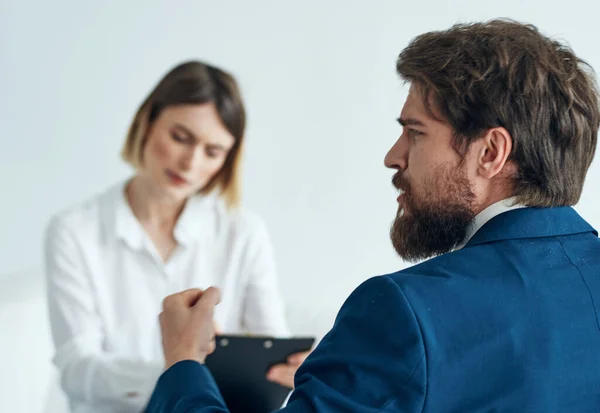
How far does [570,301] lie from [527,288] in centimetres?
6

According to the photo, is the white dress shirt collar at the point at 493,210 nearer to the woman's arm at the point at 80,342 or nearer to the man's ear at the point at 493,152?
the man's ear at the point at 493,152

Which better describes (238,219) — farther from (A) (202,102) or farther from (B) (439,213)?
(B) (439,213)

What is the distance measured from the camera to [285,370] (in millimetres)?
1615

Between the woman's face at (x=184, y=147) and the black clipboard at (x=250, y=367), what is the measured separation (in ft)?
2.15

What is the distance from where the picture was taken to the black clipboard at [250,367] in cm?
154

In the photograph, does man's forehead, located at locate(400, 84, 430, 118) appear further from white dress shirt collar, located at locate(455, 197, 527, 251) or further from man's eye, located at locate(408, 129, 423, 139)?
white dress shirt collar, located at locate(455, 197, 527, 251)

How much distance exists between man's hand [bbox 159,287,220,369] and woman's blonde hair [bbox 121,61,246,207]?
1047 millimetres

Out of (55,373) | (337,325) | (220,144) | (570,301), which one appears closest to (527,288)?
(570,301)

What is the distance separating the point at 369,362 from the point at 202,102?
4.47ft

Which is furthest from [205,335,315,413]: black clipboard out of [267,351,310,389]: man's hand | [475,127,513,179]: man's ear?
[475,127,513,179]: man's ear

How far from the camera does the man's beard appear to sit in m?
0.99

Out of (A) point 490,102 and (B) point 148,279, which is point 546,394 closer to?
(A) point 490,102

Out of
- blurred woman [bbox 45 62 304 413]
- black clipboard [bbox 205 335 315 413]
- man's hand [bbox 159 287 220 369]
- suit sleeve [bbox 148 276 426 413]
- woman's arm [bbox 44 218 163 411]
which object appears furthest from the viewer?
blurred woman [bbox 45 62 304 413]

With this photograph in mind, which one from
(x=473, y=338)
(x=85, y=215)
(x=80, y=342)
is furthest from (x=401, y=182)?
(x=85, y=215)
